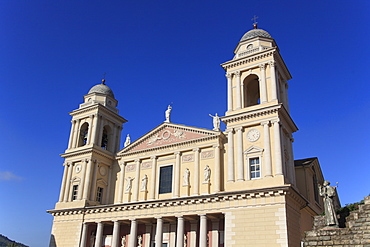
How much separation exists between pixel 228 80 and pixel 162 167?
9.05m

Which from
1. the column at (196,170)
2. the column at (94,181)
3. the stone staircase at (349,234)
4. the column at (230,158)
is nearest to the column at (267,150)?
the column at (230,158)

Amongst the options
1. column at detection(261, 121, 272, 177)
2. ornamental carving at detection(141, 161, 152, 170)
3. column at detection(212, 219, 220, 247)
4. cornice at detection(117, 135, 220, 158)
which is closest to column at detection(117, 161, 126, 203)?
cornice at detection(117, 135, 220, 158)

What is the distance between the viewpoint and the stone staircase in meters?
14.1

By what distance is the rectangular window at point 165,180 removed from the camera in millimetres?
28141

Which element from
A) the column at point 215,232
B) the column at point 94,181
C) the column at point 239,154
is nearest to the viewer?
the column at point 239,154

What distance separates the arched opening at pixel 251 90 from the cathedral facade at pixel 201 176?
121 millimetres

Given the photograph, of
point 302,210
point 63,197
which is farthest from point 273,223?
point 63,197

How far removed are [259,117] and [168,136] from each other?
8.89 m

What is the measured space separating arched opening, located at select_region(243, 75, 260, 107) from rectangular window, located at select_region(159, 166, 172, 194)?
8420mm

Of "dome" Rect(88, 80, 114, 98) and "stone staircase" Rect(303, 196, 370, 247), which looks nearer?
"stone staircase" Rect(303, 196, 370, 247)

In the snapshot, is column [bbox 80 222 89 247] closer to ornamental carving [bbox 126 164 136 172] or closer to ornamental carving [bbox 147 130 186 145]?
ornamental carving [bbox 126 164 136 172]

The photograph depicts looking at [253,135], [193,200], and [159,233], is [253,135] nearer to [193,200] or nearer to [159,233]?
[193,200]

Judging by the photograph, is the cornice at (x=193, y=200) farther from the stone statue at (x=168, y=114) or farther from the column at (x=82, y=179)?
the stone statue at (x=168, y=114)

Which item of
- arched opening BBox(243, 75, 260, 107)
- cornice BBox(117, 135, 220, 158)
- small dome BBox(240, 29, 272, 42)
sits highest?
small dome BBox(240, 29, 272, 42)
